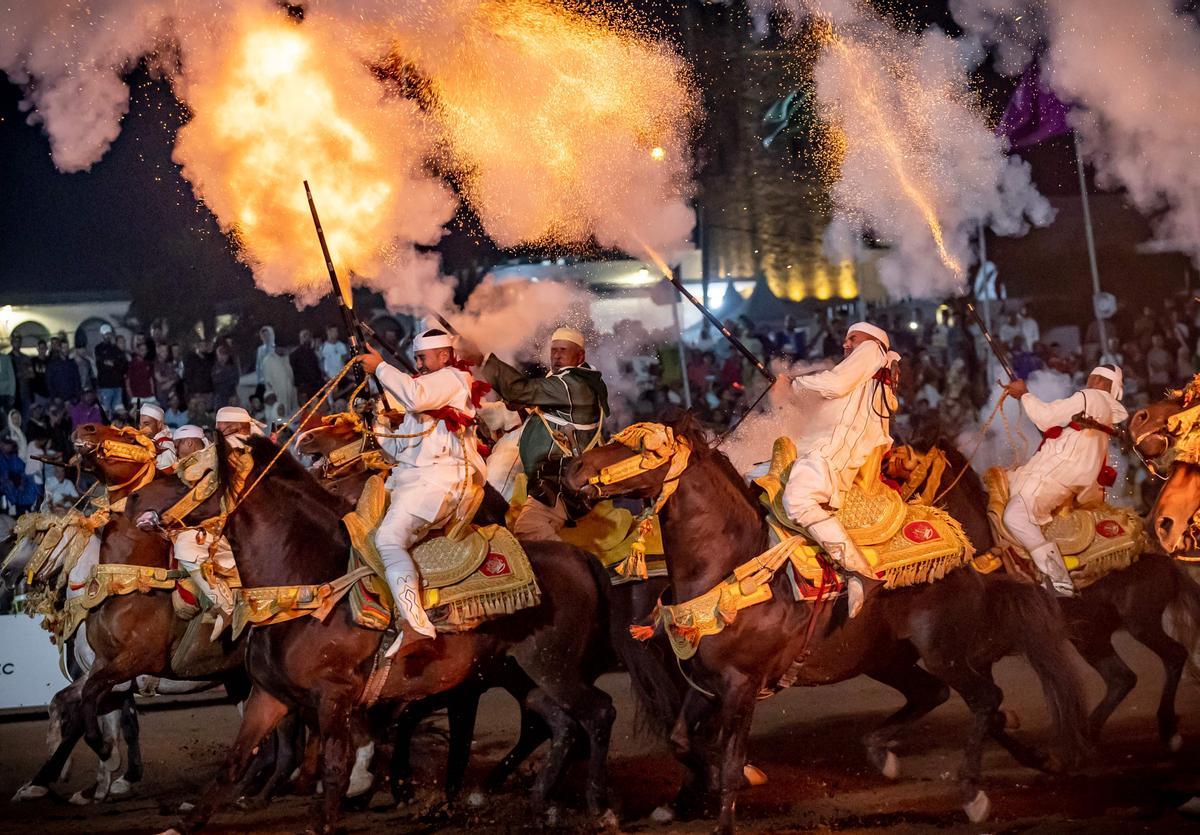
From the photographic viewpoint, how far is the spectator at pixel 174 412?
18.2m

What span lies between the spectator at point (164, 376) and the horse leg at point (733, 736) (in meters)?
12.4

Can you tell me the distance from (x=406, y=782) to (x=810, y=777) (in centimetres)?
300

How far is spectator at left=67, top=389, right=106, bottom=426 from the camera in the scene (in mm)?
18297

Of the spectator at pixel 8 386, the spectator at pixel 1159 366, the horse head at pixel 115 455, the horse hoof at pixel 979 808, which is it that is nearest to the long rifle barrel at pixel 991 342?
the horse hoof at pixel 979 808

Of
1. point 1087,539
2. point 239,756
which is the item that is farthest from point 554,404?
point 1087,539

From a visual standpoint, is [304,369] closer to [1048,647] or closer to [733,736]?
[733,736]

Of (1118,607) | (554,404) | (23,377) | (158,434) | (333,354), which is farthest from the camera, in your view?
(23,377)

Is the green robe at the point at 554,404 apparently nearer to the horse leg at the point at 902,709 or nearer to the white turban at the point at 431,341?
the white turban at the point at 431,341

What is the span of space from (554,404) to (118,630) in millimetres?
3749

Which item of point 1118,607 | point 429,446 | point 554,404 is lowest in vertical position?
point 1118,607

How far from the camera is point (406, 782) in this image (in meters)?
9.96

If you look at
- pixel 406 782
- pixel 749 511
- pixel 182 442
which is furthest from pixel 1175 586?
pixel 182 442

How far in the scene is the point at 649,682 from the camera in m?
9.27

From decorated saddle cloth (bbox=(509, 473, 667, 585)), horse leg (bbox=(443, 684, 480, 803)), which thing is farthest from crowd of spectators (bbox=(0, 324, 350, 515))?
horse leg (bbox=(443, 684, 480, 803))
